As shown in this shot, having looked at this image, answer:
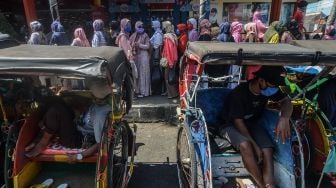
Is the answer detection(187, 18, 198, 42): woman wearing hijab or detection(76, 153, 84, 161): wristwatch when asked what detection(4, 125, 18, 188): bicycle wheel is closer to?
detection(76, 153, 84, 161): wristwatch

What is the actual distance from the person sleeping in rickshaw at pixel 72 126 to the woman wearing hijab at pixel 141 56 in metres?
3.02

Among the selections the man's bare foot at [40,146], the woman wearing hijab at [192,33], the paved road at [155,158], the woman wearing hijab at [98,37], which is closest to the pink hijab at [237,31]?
the woman wearing hijab at [192,33]

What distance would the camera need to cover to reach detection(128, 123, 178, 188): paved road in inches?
156

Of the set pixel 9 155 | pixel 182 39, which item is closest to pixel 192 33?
pixel 182 39

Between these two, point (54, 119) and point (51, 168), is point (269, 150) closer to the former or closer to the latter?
point (54, 119)

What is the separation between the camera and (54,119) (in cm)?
330

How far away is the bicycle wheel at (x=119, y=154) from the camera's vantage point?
307 centimetres

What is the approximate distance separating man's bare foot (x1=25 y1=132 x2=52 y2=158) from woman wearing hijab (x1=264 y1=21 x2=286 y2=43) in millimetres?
4399

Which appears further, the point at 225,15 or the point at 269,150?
the point at 225,15

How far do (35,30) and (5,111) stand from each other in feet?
11.2

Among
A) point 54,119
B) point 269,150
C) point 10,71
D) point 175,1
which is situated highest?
point 175,1

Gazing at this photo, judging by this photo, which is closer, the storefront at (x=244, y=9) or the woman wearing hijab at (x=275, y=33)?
the woman wearing hijab at (x=275, y=33)

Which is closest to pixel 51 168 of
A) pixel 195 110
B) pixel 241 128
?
pixel 195 110

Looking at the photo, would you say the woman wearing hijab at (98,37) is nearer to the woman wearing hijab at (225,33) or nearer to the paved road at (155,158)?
the paved road at (155,158)
